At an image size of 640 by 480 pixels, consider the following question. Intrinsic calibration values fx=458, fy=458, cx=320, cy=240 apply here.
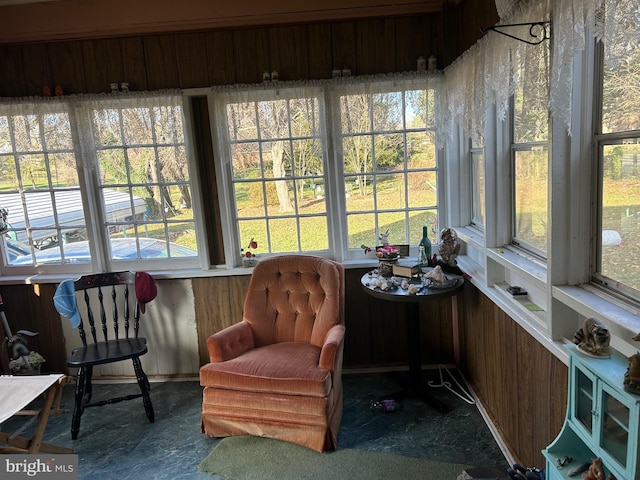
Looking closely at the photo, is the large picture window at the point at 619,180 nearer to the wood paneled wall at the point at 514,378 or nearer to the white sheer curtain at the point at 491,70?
the white sheer curtain at the point at 491,70

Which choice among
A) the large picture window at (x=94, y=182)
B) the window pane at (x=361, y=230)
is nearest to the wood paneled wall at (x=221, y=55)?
→ the large picture window at (x=94, y=182)

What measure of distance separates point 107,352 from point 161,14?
7.40 feet

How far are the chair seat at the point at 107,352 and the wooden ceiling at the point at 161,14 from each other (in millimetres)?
2139

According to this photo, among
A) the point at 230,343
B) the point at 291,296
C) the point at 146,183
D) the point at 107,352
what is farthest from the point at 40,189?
the point at 291,296

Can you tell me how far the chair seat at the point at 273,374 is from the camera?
243cm

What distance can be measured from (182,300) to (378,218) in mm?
1600

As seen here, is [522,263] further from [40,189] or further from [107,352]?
[40,189]

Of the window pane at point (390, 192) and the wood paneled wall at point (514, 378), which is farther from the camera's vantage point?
the window pane at point (390, 192)

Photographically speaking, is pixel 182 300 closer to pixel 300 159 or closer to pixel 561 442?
pixel 300 159

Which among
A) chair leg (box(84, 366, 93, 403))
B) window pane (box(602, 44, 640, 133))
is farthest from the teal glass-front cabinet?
chair leg (box(84, 366, 93, 403))

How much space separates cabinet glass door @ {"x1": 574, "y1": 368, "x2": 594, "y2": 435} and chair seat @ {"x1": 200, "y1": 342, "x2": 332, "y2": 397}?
1297mm

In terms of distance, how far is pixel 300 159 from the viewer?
3357 mm

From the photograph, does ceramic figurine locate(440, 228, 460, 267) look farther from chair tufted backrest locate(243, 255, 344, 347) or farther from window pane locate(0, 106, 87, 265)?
window pane locate(0, 106, 87, 265)

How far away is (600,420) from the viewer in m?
1.25
